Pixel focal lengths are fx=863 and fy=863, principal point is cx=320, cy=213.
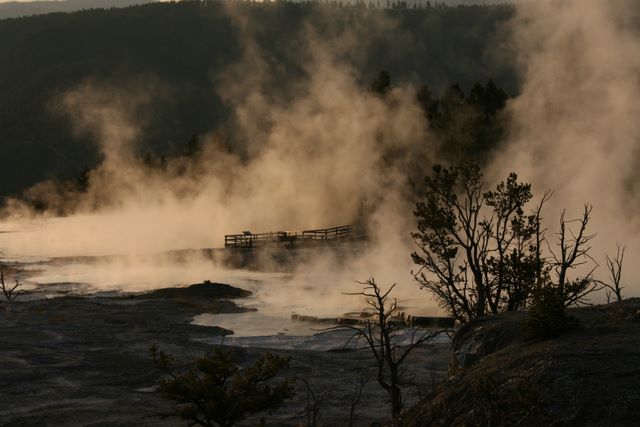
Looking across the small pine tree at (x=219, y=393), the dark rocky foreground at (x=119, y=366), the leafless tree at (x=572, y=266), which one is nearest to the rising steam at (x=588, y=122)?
the leafless tree at (x=572, y=266)

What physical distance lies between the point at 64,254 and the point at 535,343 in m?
55.8

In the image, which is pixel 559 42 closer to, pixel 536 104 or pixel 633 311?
pixel 536 104

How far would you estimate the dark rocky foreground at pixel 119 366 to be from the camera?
17.9 m

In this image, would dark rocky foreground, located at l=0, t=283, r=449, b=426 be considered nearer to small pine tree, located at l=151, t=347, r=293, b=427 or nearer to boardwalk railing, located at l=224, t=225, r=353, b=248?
small pine tree, located at l=151, t=347, r=293, b=427

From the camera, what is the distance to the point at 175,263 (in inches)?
2077

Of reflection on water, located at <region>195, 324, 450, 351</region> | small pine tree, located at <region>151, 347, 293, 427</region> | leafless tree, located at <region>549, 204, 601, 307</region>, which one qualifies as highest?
leafless tree, located at <region>549, 204, 601, 307</region>

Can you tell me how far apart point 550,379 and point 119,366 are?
15.8 metres

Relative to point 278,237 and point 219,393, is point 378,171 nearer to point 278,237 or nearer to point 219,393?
point 278,237

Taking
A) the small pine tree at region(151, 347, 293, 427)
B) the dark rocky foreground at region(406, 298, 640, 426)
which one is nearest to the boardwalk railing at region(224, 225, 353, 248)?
the small pine tree at region(151, 347, 293, 427)

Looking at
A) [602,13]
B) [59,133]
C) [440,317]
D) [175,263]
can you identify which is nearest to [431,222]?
[440,317]

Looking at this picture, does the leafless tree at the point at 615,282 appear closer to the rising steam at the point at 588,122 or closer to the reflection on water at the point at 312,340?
the rising steam at the point at 588,122

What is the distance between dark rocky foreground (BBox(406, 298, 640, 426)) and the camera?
346 inches

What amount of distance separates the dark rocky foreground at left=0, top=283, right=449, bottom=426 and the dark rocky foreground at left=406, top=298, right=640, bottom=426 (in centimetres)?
178

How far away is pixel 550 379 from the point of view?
9.45 meters
